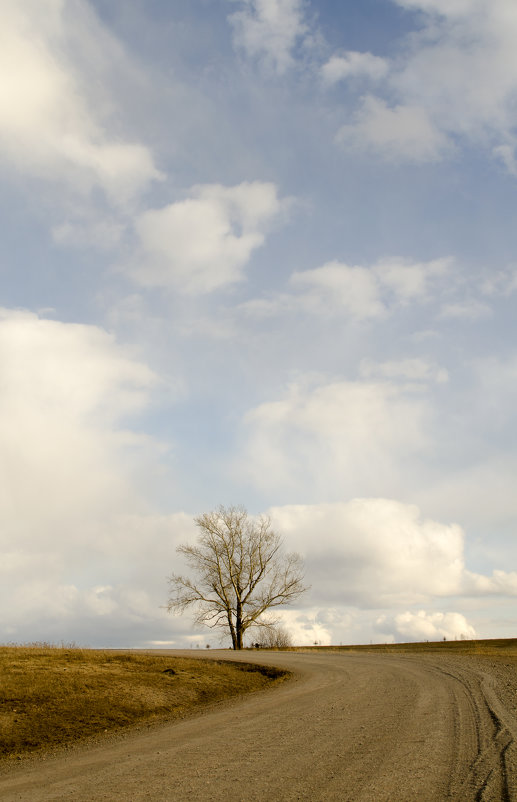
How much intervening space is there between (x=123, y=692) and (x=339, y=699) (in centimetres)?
609

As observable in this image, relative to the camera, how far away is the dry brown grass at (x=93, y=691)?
41.5 ft

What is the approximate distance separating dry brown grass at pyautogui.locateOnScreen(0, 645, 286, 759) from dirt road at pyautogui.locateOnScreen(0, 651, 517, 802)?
1444 millimetres

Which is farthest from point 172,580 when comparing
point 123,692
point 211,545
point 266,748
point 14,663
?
point 266,748

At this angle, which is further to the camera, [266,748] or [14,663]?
[14,663]

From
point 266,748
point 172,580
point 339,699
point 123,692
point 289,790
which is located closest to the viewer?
point 289,790

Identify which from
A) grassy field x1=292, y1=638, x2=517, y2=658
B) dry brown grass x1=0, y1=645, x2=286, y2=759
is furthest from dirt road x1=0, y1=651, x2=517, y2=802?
grassy field x1=292, y1=638, x2=517, y2=658

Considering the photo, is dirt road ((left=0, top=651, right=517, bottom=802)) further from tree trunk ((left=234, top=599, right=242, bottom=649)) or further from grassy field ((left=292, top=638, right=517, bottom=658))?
tree trunk ((left=234, top=599, right=242, bottom=649))

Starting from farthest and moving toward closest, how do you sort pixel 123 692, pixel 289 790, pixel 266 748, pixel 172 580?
1. pixel 172 580
2. pixel 123 692
3. pixel 266 748
4. pixel 289 790

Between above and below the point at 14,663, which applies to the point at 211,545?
above

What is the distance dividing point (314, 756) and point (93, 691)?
9632mm

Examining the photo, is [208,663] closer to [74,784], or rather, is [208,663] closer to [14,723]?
[14,723]

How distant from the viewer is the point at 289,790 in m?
6.95

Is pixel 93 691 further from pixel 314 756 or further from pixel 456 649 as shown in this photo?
pixel 456 649

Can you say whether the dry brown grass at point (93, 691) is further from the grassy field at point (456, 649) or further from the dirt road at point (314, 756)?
the grassy field at point (456, 649)
